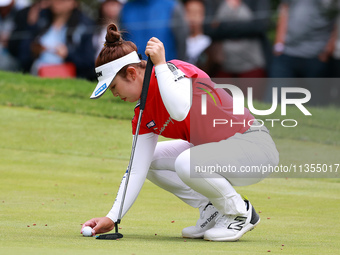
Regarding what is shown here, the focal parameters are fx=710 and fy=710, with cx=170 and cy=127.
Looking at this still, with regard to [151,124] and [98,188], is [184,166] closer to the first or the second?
[151,124]

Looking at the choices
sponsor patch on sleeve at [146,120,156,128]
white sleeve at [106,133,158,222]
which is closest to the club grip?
sponsor patch on sleeve at [146,120,156,128]

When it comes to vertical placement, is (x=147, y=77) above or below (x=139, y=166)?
above

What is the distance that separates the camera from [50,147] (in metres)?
9.52

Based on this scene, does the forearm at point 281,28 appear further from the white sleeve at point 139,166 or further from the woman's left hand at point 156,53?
the woman's left hand at point 156,53

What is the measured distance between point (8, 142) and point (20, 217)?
4.87 m

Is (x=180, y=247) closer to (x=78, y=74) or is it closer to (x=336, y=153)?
(x=336, y=153)

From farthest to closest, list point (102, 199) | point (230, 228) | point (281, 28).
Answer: point (281, 28)
point (102, 199)
point (230, 228)

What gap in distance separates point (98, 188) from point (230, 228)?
2756mm

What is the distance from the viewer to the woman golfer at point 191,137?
4.16 meters

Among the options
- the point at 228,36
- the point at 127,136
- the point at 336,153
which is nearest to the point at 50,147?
the point at 127,136

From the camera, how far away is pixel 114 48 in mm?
4281

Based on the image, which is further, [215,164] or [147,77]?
[215,164]

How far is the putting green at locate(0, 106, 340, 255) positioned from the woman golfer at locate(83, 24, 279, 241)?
220mm

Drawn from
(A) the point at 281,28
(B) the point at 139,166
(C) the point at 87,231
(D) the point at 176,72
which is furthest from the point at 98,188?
(A) the point at 281,28
